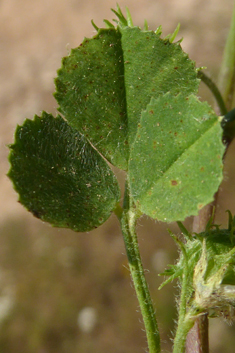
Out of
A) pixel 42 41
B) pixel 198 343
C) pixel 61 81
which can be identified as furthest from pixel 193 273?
pixel 42 41

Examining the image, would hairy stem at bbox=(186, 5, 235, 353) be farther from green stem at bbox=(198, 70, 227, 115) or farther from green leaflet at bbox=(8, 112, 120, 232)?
green leaflet at bbox=(8, 112, 120, 232)

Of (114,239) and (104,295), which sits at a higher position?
(114,239)

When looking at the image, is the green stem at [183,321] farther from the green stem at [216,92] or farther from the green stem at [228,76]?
the green stem at [228,76]

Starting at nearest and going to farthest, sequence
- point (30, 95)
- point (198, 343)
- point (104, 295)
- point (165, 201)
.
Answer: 1. point (165, 201)
2. point (198, 343)
3. point (104, 295)
4. point (30, 95)

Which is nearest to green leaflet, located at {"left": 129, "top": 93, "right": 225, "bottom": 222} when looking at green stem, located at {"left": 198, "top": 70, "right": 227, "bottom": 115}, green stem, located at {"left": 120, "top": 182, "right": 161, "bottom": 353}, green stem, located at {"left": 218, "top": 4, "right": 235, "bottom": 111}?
green stem, located at {"left": 120, "top": 182, "right": 161, "bottom": 353}

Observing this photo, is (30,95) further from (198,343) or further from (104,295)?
(198,343)

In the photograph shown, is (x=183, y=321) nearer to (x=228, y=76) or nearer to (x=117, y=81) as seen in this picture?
(x=117, y=81)

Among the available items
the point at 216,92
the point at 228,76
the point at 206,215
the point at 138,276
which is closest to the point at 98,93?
the point at 138,276
